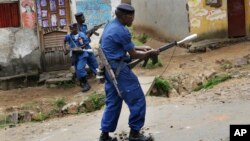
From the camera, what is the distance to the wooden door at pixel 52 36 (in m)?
13.4

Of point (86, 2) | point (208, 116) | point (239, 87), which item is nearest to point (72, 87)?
point (86, 2)

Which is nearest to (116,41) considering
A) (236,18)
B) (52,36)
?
(52,36)

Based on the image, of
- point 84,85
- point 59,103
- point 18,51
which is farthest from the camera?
point 18,51

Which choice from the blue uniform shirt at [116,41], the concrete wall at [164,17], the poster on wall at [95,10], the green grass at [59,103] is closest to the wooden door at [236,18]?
the concrete wall at [164,17]

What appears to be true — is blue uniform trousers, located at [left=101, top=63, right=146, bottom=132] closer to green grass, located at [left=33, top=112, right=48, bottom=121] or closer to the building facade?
green grass, located at [left=33, top=112, right=48, bottom=121]

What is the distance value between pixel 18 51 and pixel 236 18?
23.5ft

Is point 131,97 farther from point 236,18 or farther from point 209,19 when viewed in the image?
point 236,18

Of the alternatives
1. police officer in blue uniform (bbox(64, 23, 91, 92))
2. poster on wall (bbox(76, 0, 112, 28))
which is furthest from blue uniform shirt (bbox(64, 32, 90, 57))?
poster on wall (bbox(76, 0, 112, 28))

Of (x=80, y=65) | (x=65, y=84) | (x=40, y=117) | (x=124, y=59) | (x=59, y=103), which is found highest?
(x=124, y=59)

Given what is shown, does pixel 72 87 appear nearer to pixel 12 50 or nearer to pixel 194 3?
pixel 12 50

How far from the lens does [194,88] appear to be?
11.0 meters

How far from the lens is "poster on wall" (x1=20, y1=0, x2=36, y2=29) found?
13.1 meters

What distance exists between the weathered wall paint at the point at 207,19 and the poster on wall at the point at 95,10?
12.1 feet

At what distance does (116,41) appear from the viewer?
585 centimetres
